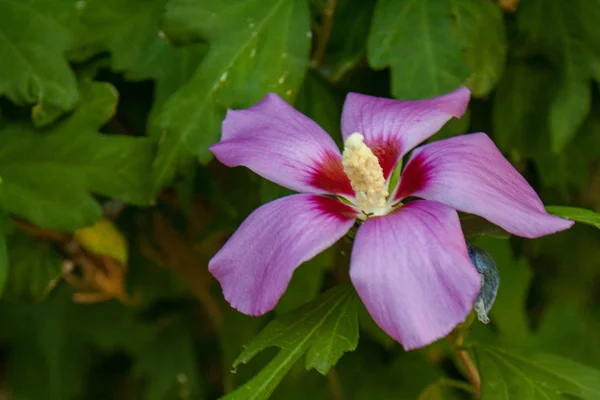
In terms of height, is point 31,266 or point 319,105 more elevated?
point 319,105

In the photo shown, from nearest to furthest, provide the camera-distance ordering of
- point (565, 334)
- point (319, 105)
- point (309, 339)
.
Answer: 1. point (309, 339)
2. point (319, 105)
3. point (565, 334)

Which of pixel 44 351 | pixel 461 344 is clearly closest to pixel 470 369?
pixel 461 344

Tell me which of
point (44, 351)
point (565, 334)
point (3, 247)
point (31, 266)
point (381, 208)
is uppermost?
point (381, 208)

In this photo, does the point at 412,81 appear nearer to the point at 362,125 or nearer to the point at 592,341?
the point at 362,125

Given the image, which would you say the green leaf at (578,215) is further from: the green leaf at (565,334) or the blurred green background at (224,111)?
the green leaf at (565,334)

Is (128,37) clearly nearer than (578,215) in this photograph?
No

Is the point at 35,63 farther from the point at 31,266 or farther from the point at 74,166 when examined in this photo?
the point at 31,266

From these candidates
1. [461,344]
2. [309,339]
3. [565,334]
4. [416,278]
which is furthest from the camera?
[565,334]
